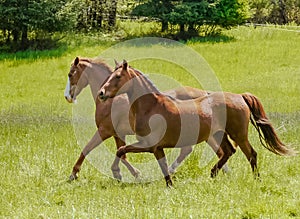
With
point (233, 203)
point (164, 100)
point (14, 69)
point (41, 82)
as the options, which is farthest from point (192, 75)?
point (233, 203)

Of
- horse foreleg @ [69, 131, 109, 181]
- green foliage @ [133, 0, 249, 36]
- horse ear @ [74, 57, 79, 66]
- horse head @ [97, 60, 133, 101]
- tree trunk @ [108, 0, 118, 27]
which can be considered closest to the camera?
Result: horse head @ [97, 60, 133, 101]

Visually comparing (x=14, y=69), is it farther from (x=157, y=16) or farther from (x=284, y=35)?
(x=284, y=35)

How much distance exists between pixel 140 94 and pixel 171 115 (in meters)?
0.49

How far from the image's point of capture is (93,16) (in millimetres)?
28812

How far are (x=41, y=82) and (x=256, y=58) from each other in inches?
376

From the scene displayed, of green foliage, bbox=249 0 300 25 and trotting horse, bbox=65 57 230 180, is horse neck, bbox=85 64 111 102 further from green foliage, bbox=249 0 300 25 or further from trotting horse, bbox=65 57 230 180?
green foliage, bbox=249 0 300 25

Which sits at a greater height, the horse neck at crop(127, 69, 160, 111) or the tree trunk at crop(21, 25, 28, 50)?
the horse neck at crop(127, 69, 160, 111)

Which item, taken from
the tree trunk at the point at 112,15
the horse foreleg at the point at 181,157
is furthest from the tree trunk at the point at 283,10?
the horse foreleg at the point at 181,157

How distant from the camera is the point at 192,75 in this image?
20375 millimetres

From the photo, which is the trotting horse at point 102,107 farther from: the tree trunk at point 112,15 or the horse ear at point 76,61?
the tree trunk at point 112,15

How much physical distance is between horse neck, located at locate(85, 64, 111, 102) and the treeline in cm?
1698

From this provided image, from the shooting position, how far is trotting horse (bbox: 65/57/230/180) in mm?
7926

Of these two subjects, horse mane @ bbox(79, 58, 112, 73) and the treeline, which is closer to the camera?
horse mane @ bbox(79, 58, 112, 73)

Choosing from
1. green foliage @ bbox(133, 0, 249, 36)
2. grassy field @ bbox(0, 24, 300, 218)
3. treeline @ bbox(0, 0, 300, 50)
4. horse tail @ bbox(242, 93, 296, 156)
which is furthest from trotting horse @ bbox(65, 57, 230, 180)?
green foliage @ bbox(133, 0, 249, 36)
